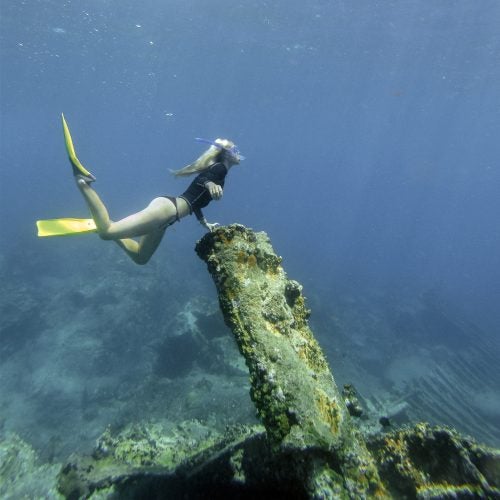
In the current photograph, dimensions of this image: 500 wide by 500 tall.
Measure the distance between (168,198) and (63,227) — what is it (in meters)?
1.41

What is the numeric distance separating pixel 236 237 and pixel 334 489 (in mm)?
2243

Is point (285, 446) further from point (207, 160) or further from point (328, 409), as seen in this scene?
point (207, 160)

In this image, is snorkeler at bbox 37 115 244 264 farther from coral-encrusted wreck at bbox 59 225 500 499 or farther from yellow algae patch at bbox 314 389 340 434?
yellow algae patch at bbox 314 389 340 434

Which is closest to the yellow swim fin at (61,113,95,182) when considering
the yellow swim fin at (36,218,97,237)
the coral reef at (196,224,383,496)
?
the yellow swim fin at (36,218,97,237)

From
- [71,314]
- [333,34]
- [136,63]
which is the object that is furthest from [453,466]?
[136,63]

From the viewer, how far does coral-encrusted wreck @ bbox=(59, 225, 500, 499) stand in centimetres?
213

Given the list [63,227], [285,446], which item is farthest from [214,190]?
[285,446]

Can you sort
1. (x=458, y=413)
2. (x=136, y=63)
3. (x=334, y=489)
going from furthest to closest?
(x=136, y=63) → (x=458, y=413) → (x=334, y=489)

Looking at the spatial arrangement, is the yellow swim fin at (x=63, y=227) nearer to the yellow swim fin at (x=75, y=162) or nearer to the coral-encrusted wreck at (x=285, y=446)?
the yellow swim fin at (x=75, y=162)

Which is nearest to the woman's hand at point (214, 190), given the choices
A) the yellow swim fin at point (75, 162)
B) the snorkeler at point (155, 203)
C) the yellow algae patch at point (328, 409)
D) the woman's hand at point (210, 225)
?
the snorkeler at point (155, 203)

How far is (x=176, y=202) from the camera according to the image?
481 centimetres

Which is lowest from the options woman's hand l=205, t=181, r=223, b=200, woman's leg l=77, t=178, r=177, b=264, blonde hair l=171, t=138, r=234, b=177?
woman's leg l=77, t=178, r=177, b=264

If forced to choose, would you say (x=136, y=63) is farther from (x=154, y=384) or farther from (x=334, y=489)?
(x=334, y=489)

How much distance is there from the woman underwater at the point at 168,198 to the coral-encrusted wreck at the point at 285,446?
130 cm
